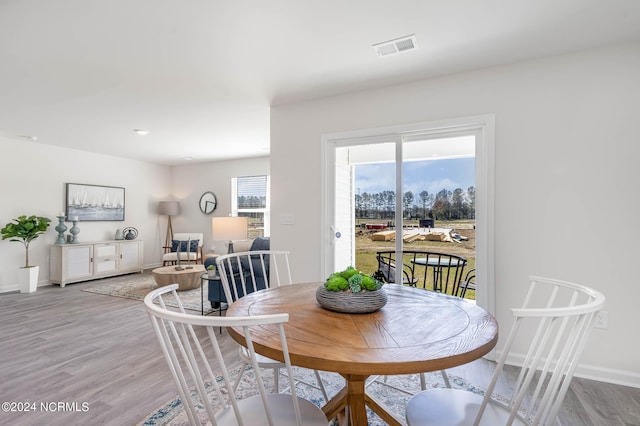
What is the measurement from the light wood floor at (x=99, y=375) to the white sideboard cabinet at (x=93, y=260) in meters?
1.69

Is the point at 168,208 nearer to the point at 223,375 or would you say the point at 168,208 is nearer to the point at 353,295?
the point at 353,295

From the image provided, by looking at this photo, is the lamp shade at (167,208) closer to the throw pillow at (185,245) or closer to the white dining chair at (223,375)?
the throw pillow at (185,245)

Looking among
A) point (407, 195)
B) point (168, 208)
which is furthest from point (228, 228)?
point (168, 208)

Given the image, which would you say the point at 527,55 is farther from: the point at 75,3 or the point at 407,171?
the point at 75,3

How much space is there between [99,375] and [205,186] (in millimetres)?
5322

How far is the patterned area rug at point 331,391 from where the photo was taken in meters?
1.85

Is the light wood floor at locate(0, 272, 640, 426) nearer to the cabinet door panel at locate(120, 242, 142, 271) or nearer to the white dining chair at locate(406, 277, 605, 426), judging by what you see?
the white dining chair at locate(406, 277, 605, 426)

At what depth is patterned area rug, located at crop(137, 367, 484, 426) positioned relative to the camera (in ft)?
6.08

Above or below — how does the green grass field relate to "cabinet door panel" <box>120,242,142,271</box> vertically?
above

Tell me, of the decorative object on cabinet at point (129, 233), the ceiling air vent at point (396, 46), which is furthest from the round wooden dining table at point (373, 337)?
the decorative object on cabinet at point (129, 233)

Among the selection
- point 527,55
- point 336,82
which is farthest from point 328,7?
point 527,55

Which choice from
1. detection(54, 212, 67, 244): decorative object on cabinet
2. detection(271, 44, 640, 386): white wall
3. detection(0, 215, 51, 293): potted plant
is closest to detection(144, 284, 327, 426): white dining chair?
detection(271, 44, 640, 386): white wall

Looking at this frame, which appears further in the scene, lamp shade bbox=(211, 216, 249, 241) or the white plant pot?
the white plant pot

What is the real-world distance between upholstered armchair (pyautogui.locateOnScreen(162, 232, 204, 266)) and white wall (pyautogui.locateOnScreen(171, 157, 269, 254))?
32cm
